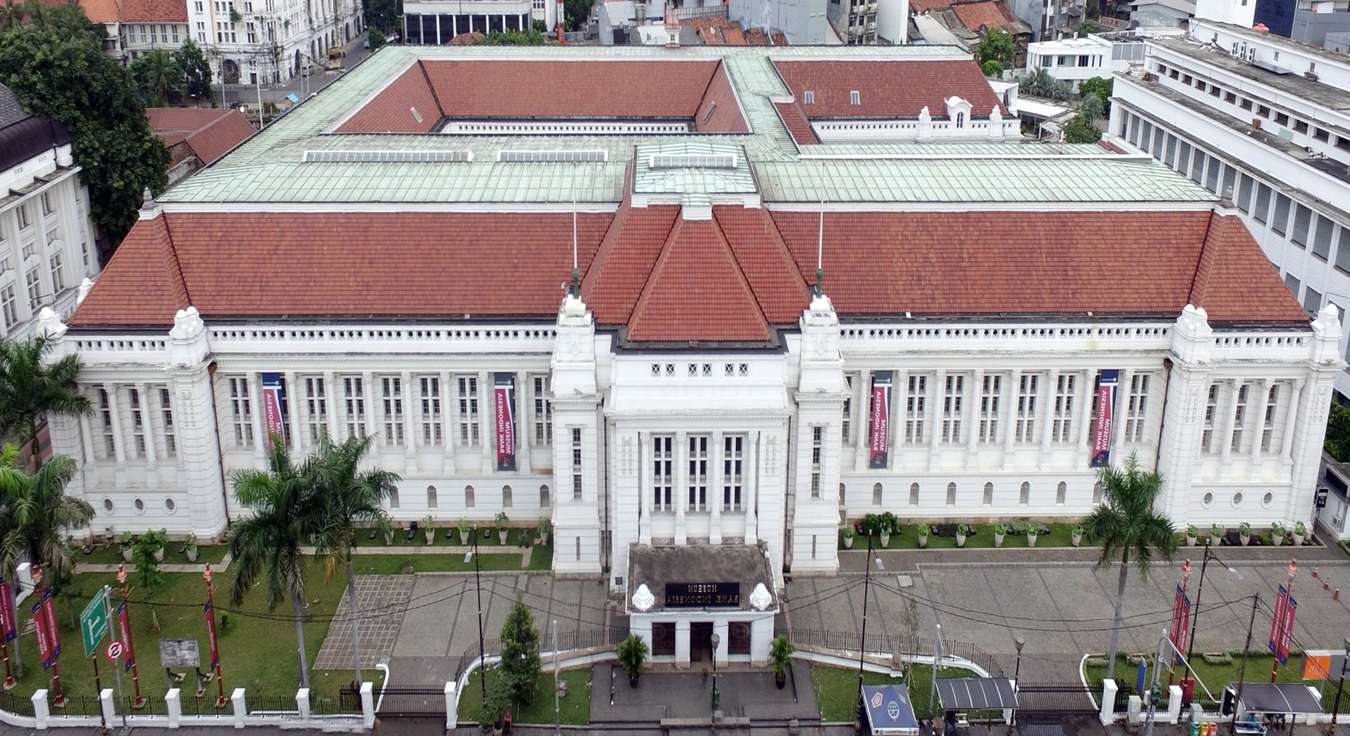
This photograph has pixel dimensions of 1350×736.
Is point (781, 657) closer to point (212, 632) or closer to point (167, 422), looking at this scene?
point (212, 632)

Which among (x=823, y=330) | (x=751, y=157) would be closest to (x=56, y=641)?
(x=823, y=330)

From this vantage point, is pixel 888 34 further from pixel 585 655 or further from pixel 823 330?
pixel 585 655

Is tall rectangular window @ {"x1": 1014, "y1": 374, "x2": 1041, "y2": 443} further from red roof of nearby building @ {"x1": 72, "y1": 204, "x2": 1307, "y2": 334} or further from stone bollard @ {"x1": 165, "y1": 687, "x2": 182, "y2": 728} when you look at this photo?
stone bollard @ {"x1": 165, "y1": 687, "x2": 182, "y2": 728}

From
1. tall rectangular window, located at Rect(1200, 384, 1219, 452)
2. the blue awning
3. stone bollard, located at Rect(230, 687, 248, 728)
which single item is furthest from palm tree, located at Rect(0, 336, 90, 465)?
tall rectangular window, located at Rect(1200, 384, 1219, 452)

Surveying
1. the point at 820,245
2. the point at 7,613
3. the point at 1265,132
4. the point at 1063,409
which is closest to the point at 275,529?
the point at 7,613

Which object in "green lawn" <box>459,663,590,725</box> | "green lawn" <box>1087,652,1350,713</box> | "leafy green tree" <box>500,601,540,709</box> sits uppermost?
"leafy green tree" <box>500,601,540,709</box>

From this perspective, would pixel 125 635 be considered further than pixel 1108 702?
Yes
